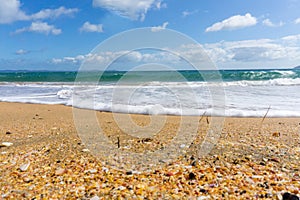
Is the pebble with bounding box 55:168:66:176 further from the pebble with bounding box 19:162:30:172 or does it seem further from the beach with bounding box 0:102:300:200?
the pebble with bounding box 19:162:30:172

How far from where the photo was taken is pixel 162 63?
11.2 ft

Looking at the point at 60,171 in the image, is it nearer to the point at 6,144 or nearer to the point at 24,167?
the point at 24,167

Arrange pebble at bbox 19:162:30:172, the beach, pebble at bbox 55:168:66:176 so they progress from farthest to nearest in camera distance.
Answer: pebble at bbox 19:162:30:172 < pebble at bbox 55:168:66:176 < the beach

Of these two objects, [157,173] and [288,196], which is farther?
[157,173]

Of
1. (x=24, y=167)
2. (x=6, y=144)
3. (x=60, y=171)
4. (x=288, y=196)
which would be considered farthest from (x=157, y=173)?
(x=6, y=144)

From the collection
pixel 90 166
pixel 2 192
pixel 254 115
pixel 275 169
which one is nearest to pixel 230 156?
pixel 275 169

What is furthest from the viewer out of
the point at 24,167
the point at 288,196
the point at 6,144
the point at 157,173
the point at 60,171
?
the point at 6,144

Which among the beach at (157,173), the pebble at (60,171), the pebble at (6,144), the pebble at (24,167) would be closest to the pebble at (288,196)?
the beach at (157,173)

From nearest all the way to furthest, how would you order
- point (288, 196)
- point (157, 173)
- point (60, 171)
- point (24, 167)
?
point (288, 196)
point (157, 173)
point (60, 171)
point (24, 167)

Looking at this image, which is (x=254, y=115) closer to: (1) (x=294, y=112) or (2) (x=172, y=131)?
(1) (x=294, y=112)

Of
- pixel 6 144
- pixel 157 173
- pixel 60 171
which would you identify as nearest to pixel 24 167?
pixel 60 171

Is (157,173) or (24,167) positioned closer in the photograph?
(157,173)

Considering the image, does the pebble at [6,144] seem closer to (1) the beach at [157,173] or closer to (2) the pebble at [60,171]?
(1) the beach at [157,173]

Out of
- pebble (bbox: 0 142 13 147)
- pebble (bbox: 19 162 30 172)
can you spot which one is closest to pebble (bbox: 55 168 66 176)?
pebble (bbox: 19 162 30 172)
